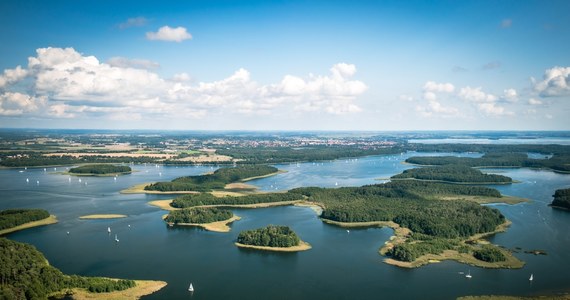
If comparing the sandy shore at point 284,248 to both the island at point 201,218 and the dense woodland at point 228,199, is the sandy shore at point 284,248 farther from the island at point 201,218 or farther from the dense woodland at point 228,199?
the dense woodland at point 228,199

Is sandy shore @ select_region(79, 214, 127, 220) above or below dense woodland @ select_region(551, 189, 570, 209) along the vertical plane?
below

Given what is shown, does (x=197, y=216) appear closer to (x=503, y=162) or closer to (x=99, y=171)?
(x=99, y=171)

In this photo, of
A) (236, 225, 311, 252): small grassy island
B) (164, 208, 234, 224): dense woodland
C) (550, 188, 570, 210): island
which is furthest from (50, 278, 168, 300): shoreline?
(550, 188, 570, 210): island

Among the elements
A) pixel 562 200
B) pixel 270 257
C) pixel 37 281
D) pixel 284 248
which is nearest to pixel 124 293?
pixel 37 281

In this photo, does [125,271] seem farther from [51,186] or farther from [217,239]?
[51,186]

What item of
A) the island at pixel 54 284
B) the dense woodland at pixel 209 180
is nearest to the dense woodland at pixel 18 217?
the island at pixel 54 284

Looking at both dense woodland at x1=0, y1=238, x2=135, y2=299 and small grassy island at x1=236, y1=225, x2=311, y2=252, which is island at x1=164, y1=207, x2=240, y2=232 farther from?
dense woodland at x1=0, y1=238, x2=135, y2=299

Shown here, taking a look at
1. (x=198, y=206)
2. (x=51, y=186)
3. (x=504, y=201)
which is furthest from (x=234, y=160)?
(x=504, y=201)
